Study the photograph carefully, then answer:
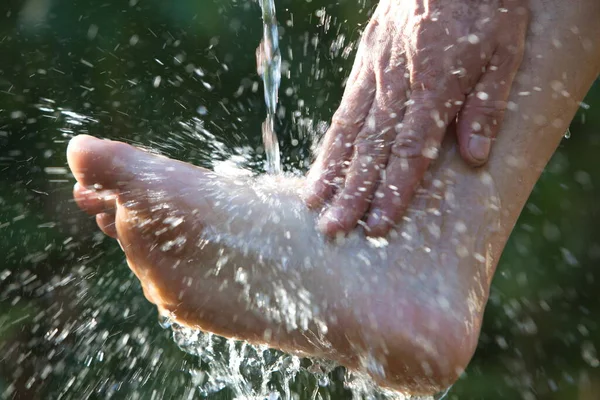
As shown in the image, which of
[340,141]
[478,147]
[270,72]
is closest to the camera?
[478,147]

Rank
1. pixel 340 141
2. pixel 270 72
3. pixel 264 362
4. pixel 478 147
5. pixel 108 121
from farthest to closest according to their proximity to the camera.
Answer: pixel 108 121 → pixel 270 72 → pixel 264 362 → pixel 340 141 → pixel 478 147

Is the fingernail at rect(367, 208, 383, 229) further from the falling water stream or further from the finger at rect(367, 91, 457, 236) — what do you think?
the falling water stream

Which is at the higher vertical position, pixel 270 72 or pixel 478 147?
pixel 478 147

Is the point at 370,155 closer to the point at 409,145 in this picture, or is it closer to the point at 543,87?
the point at 409,145

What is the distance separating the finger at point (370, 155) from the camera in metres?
1.08

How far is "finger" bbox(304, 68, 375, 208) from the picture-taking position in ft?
3.69

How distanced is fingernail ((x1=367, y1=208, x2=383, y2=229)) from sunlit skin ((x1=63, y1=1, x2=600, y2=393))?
24 mm

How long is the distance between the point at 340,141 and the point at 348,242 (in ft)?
0.60

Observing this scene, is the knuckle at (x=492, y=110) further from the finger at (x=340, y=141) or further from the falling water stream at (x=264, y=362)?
the falling water stream at (x=264, y=362)

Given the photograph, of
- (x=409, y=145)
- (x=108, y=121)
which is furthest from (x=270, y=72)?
(x=409, y=145)

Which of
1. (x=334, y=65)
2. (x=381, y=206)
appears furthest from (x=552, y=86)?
(x=334, y=65)

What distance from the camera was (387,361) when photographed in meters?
0.98

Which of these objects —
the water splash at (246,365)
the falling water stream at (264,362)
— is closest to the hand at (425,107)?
the falling water stream at (264,362)

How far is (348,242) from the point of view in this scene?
1.07 meters
